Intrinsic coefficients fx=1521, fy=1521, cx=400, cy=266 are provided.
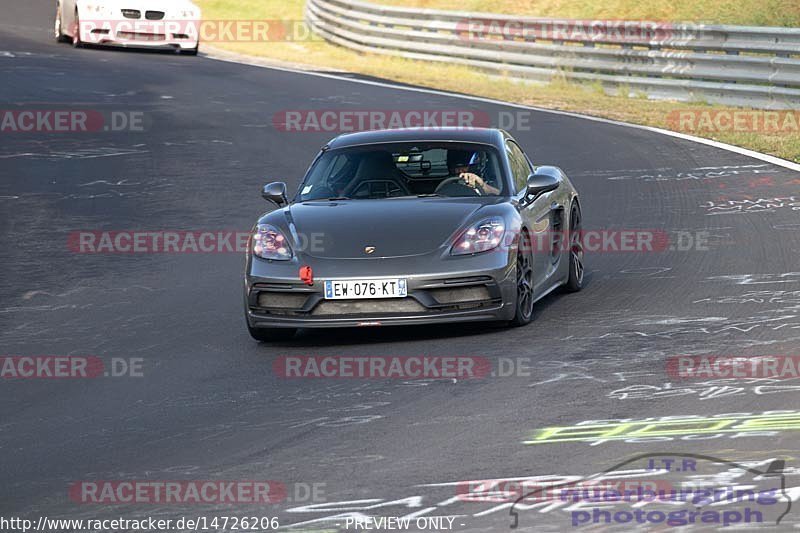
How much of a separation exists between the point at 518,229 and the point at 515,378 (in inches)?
74.0

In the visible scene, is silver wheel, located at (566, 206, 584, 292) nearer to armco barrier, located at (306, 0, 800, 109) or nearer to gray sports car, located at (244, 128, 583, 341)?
gray sports car, located at (244, 128, 583, 341)

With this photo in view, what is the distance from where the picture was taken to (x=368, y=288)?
923cm

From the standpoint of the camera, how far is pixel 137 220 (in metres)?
15.0

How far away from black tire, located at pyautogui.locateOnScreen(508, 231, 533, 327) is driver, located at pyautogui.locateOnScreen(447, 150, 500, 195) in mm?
592

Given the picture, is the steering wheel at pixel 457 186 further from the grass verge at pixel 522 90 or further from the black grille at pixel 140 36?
the black grille at pixel 140 36

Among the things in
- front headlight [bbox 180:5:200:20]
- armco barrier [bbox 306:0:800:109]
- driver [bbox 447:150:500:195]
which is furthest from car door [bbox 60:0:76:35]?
driver [bbox 447:150:500:195]

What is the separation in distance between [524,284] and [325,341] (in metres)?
1.32

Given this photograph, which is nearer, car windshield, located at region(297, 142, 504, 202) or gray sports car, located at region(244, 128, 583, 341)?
gray sports car, located at region(244, 128, 583, 341)

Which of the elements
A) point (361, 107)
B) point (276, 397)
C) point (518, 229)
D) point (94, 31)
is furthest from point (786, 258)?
point (94, 31)

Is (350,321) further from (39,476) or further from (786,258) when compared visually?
(786,258)

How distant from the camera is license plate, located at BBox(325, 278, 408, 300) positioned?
30.2 ft

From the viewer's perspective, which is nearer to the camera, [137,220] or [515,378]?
[515,378]

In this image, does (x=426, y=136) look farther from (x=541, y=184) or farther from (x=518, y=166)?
(x=541, y=184)

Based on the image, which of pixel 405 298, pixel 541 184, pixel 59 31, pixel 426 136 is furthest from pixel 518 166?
pixel 59 31
